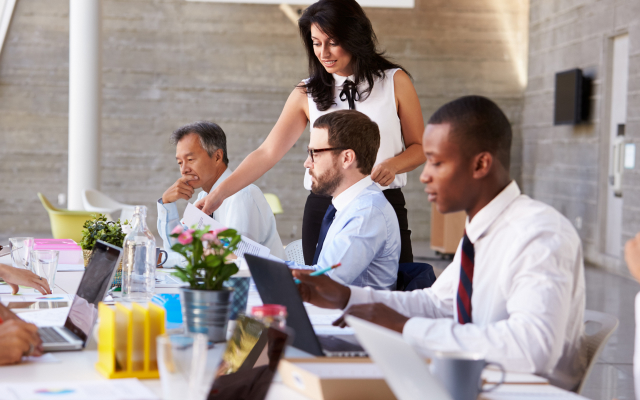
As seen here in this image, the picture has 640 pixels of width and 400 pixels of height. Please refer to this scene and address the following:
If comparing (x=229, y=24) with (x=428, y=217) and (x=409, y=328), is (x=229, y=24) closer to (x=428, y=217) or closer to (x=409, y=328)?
(x=428, y=217)

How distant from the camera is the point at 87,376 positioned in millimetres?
1187

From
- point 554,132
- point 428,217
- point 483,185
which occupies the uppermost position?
point 554,132

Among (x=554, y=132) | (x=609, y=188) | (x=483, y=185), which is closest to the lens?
(x=483, y=185)

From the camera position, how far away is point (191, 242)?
131cm

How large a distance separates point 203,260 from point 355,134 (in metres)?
1.21

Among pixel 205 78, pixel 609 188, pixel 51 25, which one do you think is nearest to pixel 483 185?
pixel 609 188

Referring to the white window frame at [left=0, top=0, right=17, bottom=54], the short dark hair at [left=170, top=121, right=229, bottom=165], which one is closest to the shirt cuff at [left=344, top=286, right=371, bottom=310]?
the short dark hair at [left=170, top=121, right=229, bottom=165]

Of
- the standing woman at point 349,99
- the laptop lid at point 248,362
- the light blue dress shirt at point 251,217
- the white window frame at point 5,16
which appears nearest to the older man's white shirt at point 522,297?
the laptop lid at point 248,362

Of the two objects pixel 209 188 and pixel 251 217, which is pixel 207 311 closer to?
pixel 251 217

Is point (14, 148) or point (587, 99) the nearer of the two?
point (587, 99)

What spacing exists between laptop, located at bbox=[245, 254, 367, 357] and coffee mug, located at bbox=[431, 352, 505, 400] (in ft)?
0.80

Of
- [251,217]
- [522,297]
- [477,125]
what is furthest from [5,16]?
[522,297]

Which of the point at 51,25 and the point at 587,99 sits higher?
the point at 51,25

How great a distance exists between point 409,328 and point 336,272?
0.83 metres
